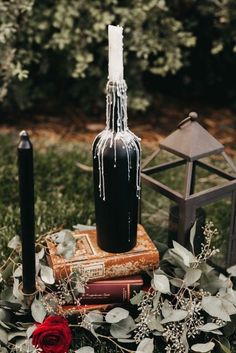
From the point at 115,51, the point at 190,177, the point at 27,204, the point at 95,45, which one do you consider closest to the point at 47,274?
the point at 27,204

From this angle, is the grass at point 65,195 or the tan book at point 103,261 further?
the grass at point 65,195

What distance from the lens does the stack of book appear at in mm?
2062

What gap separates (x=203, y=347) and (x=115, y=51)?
951 millimetres

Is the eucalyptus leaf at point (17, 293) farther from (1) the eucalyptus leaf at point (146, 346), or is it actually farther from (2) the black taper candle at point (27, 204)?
(1) the eucalyptus leaf at point (146, 346)

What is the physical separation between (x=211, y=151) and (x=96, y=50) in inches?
72.0

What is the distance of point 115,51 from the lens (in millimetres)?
1887

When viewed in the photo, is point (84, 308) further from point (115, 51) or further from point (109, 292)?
point (115, 51)

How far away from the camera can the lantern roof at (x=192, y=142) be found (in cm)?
212

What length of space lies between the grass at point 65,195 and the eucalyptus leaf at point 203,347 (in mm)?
655

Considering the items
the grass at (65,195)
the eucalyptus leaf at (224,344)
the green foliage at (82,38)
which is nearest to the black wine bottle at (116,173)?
the eucalyptus leaf at (224,344)

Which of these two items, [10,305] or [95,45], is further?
[95,45]

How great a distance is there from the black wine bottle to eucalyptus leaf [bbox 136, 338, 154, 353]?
325 millimetres

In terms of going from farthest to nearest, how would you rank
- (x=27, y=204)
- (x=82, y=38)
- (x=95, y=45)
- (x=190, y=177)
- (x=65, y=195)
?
(x=95, y=45) → (x=82, y=38) → (x=65, y=195) → (x=190, y=177) → (x=27, y=204)

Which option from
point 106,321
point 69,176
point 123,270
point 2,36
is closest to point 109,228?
point 123,270
